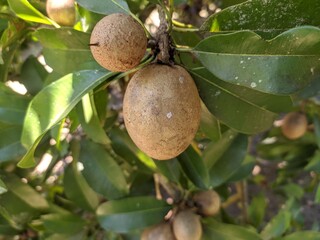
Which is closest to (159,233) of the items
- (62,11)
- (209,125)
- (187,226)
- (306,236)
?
(187,226)

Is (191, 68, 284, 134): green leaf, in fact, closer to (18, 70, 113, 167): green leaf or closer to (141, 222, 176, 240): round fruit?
(18, 70, 113, 167): green leaf

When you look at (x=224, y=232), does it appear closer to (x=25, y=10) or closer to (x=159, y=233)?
(x=159, y=233)

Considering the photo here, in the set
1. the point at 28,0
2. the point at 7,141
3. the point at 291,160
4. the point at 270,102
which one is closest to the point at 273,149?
the point at 291,160

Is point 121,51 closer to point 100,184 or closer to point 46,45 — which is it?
point 46,45

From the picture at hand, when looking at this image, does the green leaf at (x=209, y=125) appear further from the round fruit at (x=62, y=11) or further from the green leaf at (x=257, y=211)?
the green leaf at (x=257, y=211)

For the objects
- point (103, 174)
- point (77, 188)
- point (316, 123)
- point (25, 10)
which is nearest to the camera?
point (25, 10)

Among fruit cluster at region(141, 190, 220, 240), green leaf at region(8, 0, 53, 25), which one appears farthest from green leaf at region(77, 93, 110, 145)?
fruit cluster at region(141, 190, 220, 240)

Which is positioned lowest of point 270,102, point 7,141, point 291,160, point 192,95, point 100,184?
point 291,160

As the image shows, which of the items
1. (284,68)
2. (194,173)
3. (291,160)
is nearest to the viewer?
(284,68)
